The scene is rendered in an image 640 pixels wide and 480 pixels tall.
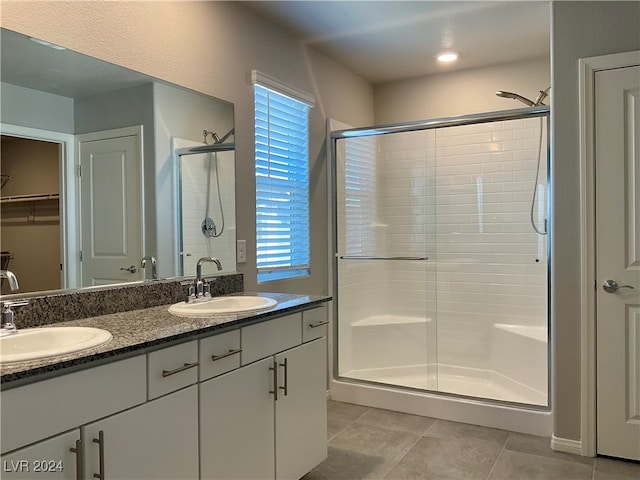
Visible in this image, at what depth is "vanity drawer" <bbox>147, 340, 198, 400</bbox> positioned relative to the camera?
1491 mm

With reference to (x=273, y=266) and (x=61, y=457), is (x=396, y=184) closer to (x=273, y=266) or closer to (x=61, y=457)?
(x=273, y=266)

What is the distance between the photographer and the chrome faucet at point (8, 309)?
4.92 feet

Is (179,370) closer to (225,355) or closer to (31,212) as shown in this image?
(225,355)

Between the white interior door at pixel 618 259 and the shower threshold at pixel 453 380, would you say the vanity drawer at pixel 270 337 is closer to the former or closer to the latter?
the shower threshold at pixel 453 380

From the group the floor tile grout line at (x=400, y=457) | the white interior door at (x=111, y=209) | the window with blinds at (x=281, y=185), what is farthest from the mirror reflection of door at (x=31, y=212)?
the floor tile grout line at (x=400, y=457)

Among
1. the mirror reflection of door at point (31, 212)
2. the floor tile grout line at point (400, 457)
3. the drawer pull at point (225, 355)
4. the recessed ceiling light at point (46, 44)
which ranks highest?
the recessed ceiling light at point (46, 44)

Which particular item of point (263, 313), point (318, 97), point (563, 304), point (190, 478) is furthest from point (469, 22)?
point (190, 478)

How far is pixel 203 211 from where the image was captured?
8.20 ft

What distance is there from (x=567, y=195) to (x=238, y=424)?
209 centimetres

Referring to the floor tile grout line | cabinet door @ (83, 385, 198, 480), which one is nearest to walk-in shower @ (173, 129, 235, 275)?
cabinet door @ (83, 385, 198, 480)

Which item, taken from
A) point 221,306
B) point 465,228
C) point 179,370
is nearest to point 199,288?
point 221,306

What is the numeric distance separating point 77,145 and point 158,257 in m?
0.59

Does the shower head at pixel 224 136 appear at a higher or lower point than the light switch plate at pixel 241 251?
higher

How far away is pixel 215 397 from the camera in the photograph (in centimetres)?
175
